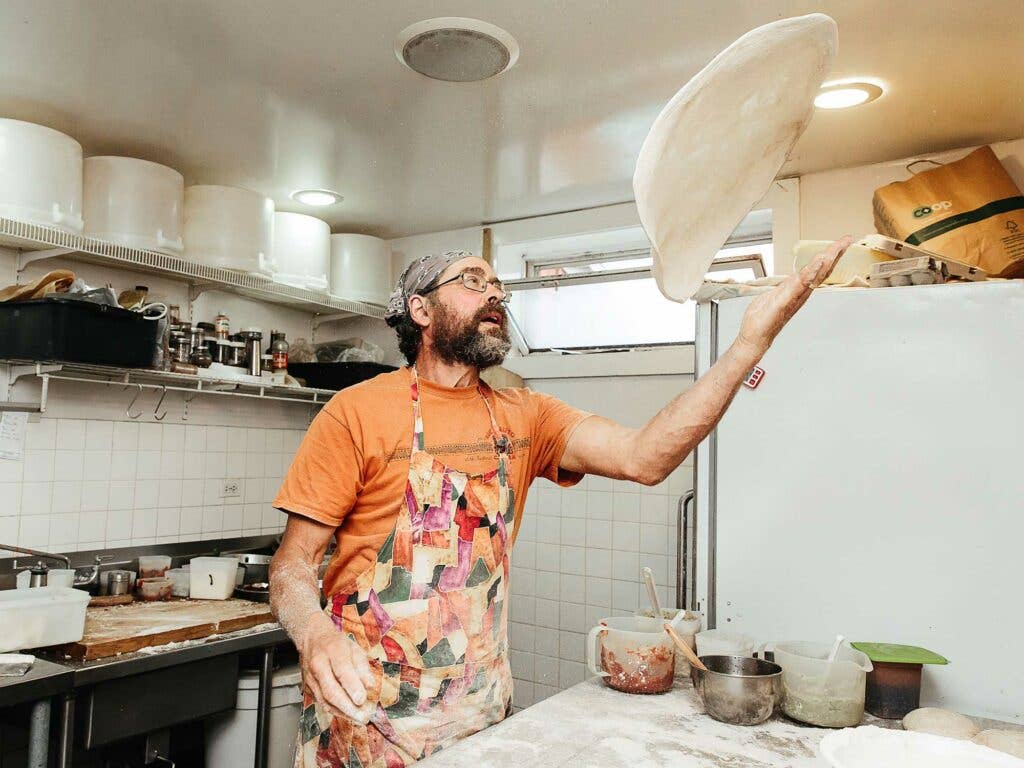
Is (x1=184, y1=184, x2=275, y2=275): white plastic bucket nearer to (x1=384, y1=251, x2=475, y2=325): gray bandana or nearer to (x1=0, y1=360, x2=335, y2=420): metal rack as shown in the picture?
(x1=0, y1=360, x2=335, y2=420): metal rack

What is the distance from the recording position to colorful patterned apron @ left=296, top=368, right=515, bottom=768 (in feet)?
5.05

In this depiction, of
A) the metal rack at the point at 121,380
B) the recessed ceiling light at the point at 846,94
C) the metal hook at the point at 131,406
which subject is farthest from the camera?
the metal hook at the point at 131,406

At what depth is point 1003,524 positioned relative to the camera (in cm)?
176

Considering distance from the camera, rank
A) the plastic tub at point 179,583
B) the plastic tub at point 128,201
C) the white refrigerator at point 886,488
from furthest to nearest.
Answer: the plastic tub at point 179,583 < the plastic tub at point 128,201 < the white refrigerator at point 886,488

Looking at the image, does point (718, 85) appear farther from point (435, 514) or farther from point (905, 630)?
Answer: point (905, 630)

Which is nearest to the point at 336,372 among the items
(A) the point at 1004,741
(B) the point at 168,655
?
(B) the point at 168,655

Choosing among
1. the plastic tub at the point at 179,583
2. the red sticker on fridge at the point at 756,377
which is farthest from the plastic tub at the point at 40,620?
the red sticker on fridge at the point at 756,377

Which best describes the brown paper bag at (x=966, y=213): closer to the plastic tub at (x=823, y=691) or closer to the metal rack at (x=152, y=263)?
the plastic tub at (x=823, y=691)

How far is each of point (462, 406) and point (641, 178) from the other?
856 mm

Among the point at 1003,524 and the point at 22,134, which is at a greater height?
the point at 22,134

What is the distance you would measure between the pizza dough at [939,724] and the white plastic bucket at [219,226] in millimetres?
2763

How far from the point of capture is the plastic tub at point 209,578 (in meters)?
3.01

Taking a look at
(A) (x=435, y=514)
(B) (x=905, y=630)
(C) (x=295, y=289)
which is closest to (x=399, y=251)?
(C) (x=295, y=289)

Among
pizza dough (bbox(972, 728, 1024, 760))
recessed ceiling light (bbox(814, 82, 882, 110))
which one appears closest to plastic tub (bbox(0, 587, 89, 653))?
pizza dough (bbox(972, 728, 1024, 760))
